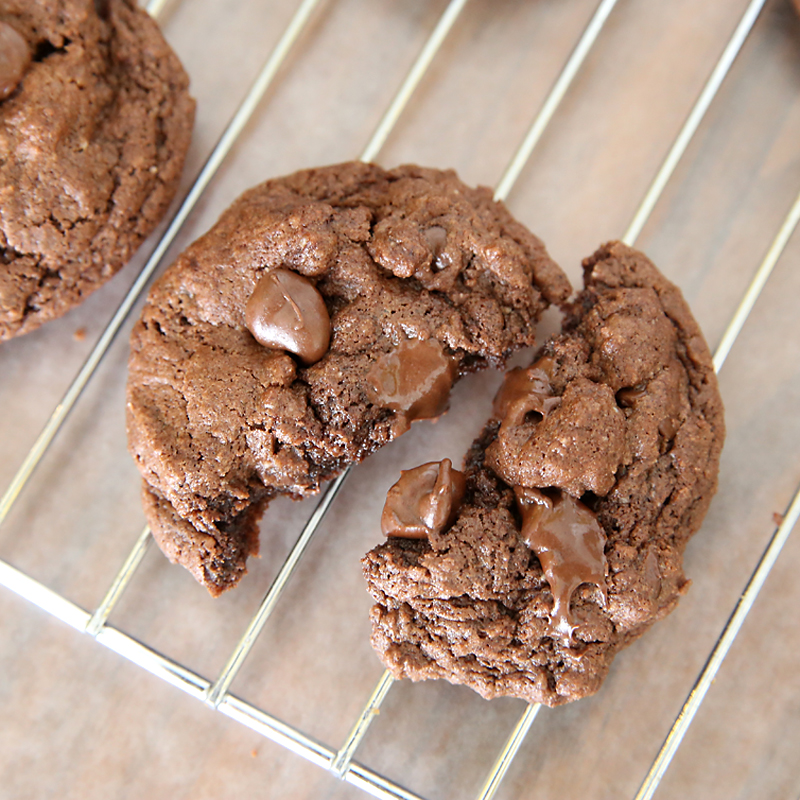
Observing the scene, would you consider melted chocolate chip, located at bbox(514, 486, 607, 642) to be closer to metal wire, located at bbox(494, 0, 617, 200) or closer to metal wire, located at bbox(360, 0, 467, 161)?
metal wire, located at bbox(494, 0, 617, 200)

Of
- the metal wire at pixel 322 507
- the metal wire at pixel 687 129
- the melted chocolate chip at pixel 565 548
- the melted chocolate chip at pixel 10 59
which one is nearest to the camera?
the melted chocolate chip at pixel 565 548

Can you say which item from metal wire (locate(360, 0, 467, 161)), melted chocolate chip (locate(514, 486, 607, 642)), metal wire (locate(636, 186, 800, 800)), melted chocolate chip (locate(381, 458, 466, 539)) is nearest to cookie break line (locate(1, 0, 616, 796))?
metal wire (locate(360, 0, 467, 161))

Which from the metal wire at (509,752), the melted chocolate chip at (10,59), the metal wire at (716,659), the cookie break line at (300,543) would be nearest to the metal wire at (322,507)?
the cookie break line at (300,543)

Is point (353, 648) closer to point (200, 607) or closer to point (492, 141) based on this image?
point (200, 607)

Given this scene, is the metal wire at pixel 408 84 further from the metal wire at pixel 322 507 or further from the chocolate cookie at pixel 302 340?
the chocolate cookie at pixel 302 340

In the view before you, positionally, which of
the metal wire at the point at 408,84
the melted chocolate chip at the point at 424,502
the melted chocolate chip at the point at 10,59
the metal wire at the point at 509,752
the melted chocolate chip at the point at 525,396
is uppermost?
the metal wire at the point at 408,84

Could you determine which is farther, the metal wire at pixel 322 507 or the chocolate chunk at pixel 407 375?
the metal wire at pixel 322 507

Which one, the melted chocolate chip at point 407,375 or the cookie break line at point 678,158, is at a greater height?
the cookie break line at point 678,158

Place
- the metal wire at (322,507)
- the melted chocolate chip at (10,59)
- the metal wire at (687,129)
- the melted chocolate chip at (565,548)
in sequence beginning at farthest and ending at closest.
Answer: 1. the metal wire at (687,129)
2. the metal wire at (322,507)
3. the melted chocolate chip at (10,59)
4. the melted chocolate chip at (565,548)
